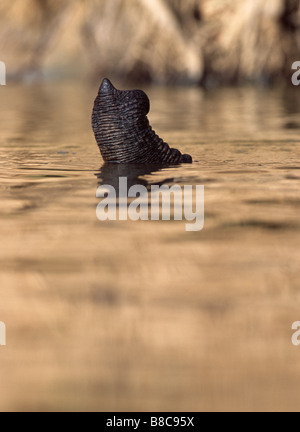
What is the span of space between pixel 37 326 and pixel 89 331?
0.42 feet

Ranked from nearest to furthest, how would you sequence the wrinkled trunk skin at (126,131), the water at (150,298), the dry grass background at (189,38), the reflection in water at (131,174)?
the water at (150,298) → the reflection in water at (131,174) → the wrinkled trunk skin at (126,131) → the dry grass background at (189,38)

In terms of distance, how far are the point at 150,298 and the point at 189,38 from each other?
54.8 feet

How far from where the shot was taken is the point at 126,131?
204 inches

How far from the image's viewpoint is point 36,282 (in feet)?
8.00

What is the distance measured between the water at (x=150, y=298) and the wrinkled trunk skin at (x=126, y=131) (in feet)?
1.33

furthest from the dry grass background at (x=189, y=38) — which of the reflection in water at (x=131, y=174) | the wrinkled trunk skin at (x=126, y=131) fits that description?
the reflection in water at (x=131, y=174)

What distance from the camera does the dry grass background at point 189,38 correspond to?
57.8ft

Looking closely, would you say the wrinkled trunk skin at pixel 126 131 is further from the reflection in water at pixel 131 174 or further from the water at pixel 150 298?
the water at pixel 150 298

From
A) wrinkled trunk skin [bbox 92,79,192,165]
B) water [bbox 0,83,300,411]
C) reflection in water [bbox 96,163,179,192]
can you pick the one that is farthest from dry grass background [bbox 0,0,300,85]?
water [bbox 0,83,300,411]

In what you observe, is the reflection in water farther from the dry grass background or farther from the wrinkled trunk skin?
the dry grass background

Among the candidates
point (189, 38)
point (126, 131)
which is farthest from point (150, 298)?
point (189, 38)

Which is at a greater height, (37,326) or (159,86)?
(159,86)
